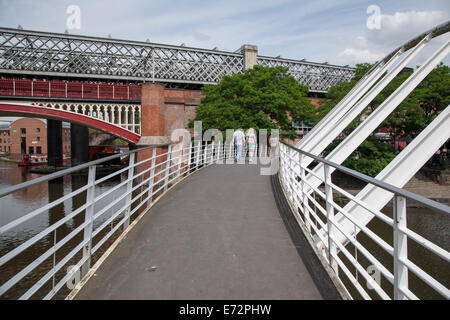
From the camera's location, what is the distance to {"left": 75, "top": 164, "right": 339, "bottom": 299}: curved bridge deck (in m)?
3.12

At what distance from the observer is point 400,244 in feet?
8.00

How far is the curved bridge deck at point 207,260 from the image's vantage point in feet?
10.2

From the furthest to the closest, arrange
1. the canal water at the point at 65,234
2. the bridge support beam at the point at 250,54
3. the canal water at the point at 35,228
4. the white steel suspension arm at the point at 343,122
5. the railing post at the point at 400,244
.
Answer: the bridge support beam at the point at 250,54
the canal water at the point at 35,228
the canal water at the point at 65,234
the white steel suspension arm at the point at 343,122
the railing post at the point at 400,244

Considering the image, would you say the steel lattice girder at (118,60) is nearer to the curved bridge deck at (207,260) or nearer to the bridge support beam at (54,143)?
the bridge support beam at (54,143)

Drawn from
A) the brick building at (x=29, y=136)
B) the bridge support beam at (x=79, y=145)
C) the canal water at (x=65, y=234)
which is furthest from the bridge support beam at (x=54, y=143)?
the brick building at (x=29, y=136)

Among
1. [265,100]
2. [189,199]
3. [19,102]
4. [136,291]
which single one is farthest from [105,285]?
[19,102]

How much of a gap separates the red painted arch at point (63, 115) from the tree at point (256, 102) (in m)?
5.51

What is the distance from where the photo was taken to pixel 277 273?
3500 mm

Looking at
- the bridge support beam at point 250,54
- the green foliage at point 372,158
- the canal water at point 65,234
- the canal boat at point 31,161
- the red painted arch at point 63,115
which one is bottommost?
the canal water at point 65,234

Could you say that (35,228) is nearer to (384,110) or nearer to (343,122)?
(343,122)

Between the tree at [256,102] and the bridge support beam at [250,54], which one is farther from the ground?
the bridge support beam at [250,54]

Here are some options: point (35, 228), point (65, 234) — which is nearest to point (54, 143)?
point (35, 228)

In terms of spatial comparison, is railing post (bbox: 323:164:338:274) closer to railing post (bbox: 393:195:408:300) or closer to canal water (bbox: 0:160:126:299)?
railing post (bbox: 393:195:408:300)

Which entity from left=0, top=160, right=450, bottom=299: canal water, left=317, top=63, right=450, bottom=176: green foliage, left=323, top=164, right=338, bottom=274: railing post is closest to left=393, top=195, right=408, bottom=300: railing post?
left=323, top=164, right=338, bottom=274: railing post
